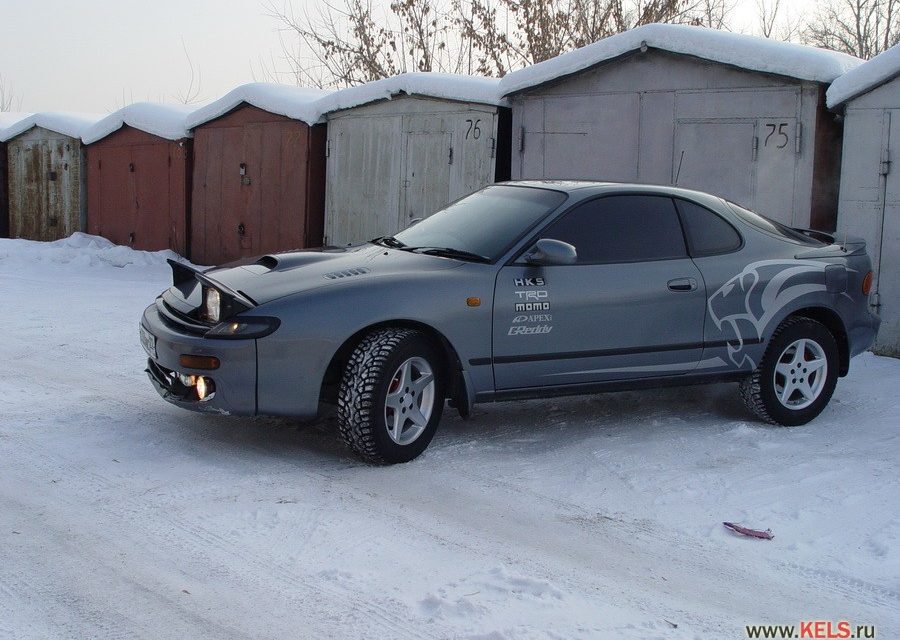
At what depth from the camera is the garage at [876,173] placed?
8.50 metres

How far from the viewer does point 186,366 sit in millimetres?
4941

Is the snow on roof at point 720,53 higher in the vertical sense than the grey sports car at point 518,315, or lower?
higher

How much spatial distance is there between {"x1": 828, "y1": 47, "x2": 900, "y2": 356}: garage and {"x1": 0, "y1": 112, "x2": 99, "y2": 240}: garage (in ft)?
44.8

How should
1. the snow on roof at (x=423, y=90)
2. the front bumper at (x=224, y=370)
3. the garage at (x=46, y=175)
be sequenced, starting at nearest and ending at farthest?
the front bumper at (x=224, y=370)
the snow on roof at (x=423, y=90)
the garage at (x=46, y=175)

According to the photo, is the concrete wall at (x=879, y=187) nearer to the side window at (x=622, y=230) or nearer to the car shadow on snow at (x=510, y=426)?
the car shadow on snow at (x=510, y=426)

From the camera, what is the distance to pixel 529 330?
5387 millimetres

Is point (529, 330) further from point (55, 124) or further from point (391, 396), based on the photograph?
point (55, 124)

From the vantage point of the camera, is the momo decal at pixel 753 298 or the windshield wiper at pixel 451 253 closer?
the windshield wiper at pixel 451 253

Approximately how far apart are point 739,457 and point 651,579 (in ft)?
6.19

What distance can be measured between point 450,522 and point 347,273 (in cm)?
150

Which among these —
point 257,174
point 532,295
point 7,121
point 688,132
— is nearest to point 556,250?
point 532,295

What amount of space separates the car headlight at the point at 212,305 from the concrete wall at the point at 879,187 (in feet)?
19.6

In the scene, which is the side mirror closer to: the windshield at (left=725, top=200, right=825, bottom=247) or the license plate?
the windshield at (left=725, top=200, right=825, bottom=247)

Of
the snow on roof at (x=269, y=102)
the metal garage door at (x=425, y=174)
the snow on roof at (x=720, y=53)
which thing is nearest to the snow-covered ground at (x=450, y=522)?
the snow on roof at (x=720, y=53)
